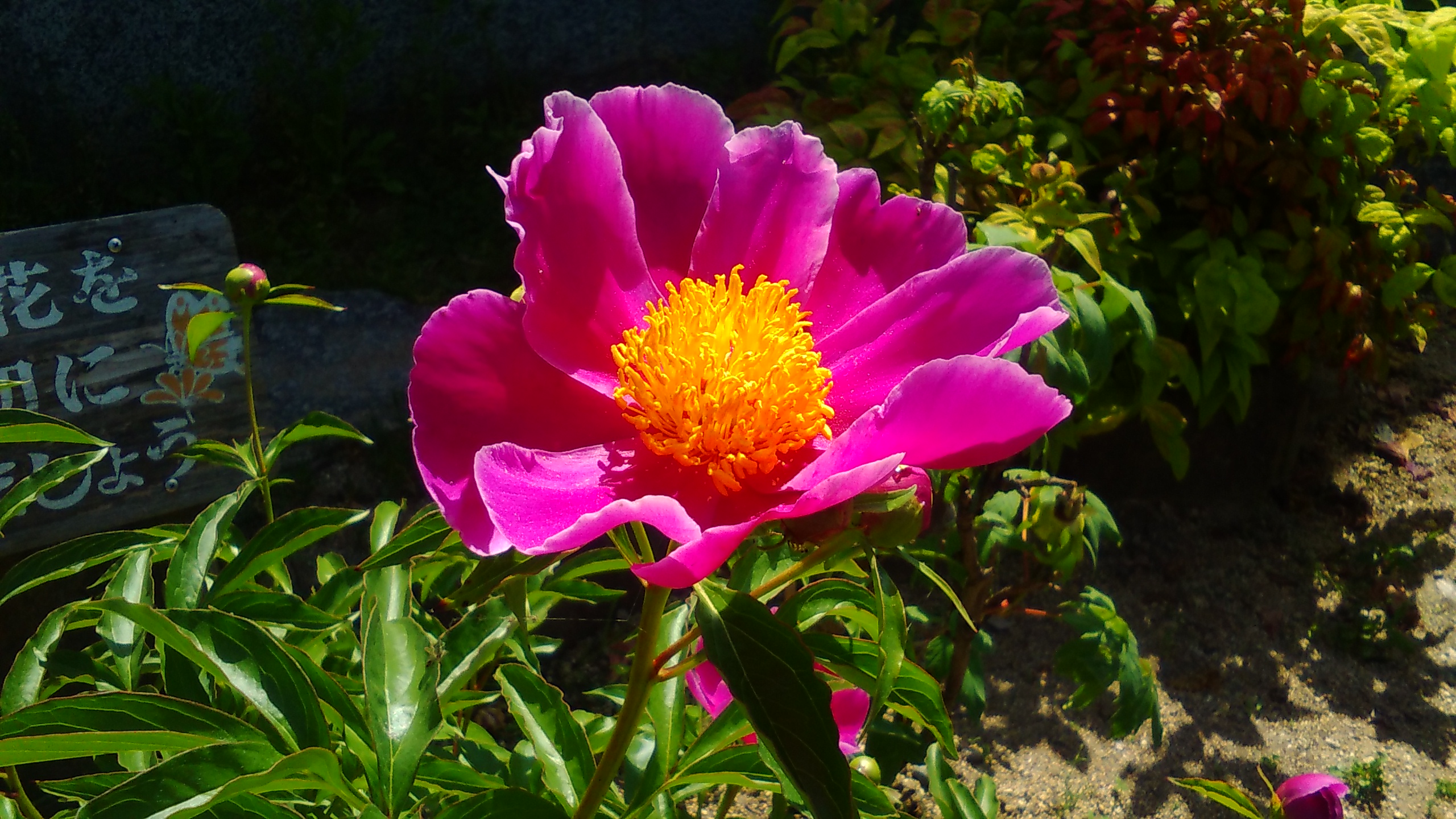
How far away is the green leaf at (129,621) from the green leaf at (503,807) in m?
0.43

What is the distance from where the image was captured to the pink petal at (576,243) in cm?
82

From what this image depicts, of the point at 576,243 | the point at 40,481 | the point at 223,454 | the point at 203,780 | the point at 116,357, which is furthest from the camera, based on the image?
the point at 116,357

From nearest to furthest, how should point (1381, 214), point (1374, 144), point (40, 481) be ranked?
point (40, 481) → point (1374, 144) → point (1381, 214)

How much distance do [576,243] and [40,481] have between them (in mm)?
731

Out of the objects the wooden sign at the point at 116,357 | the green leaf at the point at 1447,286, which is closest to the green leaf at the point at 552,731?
the wooden sign at the point at 116,357

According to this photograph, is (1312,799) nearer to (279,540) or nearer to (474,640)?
(474,640)

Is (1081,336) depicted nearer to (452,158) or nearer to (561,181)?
(561,181)

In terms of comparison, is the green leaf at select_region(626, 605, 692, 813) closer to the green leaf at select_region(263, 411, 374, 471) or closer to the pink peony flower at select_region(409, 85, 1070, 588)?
the pink peony flower at select_region(409, 85, 1070, 588)

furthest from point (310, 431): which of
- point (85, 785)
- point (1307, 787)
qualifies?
point (1307, 787)

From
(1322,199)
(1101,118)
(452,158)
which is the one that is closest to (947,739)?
(1101,118)

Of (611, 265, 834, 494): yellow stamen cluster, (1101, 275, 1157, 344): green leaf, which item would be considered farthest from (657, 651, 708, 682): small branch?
(1101, 275, 1157, 344): green leaf

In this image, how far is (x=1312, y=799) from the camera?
125cm

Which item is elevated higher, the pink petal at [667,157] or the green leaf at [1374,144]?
the pink petal at [667,157]

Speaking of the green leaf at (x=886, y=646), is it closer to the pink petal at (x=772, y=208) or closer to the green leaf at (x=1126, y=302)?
the pink petal at (x=772, y=208)
